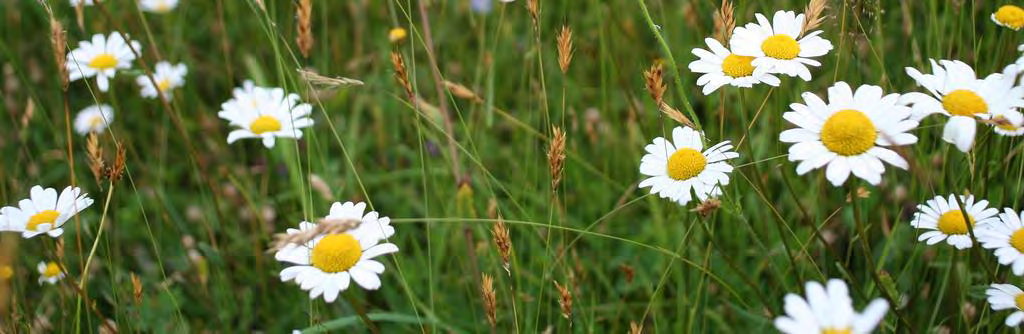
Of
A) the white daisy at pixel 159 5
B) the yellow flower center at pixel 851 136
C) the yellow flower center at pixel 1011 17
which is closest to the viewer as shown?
the yellow flower center at pixel 851 136

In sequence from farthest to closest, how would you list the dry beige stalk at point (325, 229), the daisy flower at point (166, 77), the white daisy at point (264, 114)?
the daisy flower at point (166, 77) < the white daisy at point (264, 114) < the dry beige stalk at point (325, 229)

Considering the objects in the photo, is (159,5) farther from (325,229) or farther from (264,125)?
(325,229)

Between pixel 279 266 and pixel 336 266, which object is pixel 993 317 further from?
pixel 279 266

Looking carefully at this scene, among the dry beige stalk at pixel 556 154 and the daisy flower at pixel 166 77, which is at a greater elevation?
the dry beige stalk at pixel 556 154

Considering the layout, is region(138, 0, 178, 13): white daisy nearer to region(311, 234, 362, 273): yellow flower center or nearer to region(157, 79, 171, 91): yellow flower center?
region(157, 79, 171, 91): yellow flower center

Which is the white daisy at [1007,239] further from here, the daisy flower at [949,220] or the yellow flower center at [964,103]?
the yellow flower center at [964,103]

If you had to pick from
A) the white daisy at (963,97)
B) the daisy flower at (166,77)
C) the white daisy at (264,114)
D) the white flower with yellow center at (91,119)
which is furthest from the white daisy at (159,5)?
the white daisy at (963,97)

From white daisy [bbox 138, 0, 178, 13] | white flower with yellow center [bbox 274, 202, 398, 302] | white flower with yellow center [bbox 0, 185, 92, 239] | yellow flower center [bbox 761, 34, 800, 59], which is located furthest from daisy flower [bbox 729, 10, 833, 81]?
white daisy [bbox 138, 0, 178, 13]

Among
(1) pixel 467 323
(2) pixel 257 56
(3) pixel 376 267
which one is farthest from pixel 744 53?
(2) pixel 257 56
